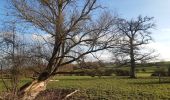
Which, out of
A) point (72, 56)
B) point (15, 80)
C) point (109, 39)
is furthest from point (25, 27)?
point (15, 80)

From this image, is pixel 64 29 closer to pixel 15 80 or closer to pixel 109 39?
pixel 109 39

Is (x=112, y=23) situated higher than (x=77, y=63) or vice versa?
(x=112, y=23)

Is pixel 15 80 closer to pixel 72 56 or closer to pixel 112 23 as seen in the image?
pixel 72 56

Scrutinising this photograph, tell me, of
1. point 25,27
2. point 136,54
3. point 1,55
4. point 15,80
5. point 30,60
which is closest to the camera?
point 15,80

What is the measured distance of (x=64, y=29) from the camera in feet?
74.6

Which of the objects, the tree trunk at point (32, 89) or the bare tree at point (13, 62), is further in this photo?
the tree trunk at point (32, 89)

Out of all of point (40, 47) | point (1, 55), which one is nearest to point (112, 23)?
point (40, 47)

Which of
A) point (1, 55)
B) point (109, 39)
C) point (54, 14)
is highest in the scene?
point (54, 14)

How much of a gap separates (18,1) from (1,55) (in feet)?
23.3

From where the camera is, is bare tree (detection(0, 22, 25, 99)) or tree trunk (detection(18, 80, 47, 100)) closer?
bare tree (detection(0, 22, 25, 99))

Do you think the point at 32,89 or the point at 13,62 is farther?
the point at 32,89

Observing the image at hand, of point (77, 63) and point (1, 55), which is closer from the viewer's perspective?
point (1, 55)

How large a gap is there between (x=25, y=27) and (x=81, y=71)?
487cm

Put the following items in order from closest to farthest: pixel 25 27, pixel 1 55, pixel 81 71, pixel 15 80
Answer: pixel 15 80 < pixel 1 55 < pixel 25 27 < pixel 81 71
